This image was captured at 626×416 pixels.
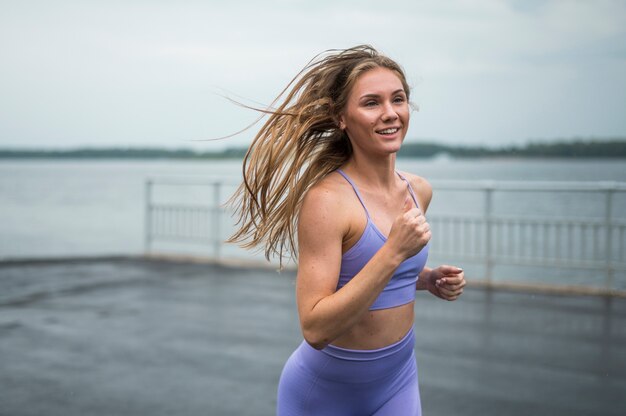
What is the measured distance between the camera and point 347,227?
2350mm

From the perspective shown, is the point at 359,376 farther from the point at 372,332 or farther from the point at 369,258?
the point at 369,258

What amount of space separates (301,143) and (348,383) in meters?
0.81

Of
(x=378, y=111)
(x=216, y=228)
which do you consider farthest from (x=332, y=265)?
(x=216, y=228)

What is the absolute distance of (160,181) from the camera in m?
14.2

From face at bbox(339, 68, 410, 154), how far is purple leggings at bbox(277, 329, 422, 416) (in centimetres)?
67

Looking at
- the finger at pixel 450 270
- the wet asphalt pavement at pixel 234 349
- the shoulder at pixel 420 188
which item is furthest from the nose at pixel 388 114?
the wet asphalt pavement at pixel 234 349

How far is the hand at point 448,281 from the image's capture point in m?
2.76

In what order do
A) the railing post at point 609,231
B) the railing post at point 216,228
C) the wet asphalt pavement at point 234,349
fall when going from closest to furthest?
the wet asphalt pavement at point 234,349
the railing post at point 609,231
the railing post at point 216,228

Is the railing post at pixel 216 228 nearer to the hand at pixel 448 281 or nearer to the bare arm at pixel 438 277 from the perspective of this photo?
the bare arm at pixel 438 277

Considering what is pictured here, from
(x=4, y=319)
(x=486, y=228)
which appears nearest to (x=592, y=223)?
(x=486, y=228)

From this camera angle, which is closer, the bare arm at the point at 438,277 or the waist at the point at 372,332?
the waist at the point at 372,332

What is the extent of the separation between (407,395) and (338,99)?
1.04 m

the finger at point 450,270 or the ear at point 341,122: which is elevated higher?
the ear at point 341,122

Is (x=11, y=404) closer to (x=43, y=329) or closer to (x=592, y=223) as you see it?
(x=43, y=329)
